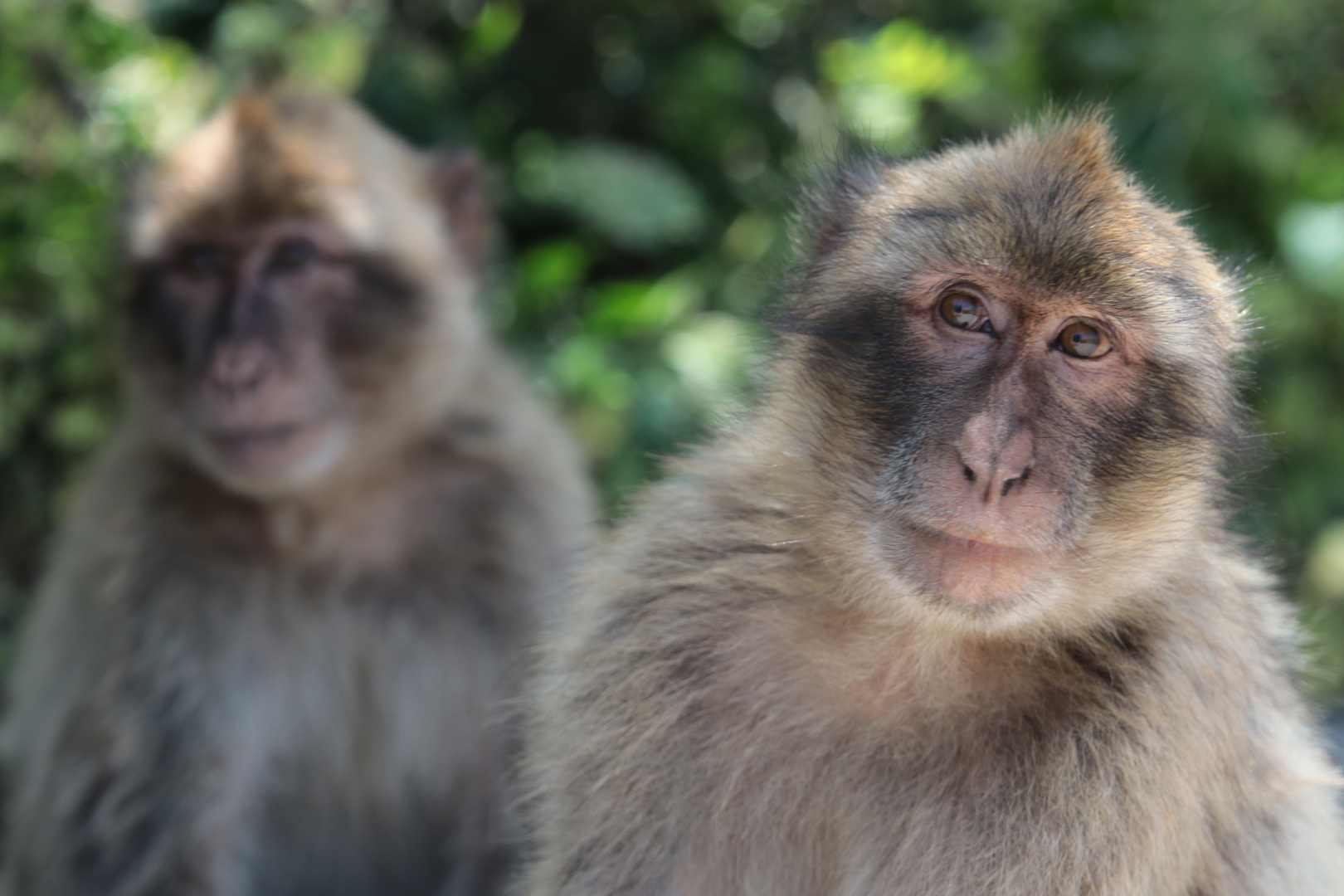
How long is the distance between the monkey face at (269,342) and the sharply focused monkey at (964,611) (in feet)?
3.01

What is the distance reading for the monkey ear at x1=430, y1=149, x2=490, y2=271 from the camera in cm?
325

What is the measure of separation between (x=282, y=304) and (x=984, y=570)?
65.7 inches

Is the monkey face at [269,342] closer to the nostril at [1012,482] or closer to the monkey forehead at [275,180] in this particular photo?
the monkey forehead at [275,180]

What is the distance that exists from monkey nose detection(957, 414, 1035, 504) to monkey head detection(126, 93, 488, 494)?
5.00ft

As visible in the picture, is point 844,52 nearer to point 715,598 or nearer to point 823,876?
point 715,598

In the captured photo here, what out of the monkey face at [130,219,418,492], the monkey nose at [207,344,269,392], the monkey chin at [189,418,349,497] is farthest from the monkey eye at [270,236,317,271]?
the monkey chin at [189,418,349,497]

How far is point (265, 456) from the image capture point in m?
2.64

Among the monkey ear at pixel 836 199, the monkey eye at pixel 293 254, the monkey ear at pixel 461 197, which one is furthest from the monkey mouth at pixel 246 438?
the monkey ear at pixel 836 199

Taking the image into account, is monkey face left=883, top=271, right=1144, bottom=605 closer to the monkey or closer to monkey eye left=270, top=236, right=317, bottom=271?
the monkey

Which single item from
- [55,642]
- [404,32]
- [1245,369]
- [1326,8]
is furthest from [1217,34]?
[55,642]

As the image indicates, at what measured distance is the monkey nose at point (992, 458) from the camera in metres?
1.52

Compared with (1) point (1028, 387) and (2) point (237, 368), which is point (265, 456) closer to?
(2) point (237, 368)

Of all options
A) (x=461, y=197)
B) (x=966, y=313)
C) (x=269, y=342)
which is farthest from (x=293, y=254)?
(x=966, y=313)

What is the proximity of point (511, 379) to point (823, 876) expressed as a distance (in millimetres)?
1595
